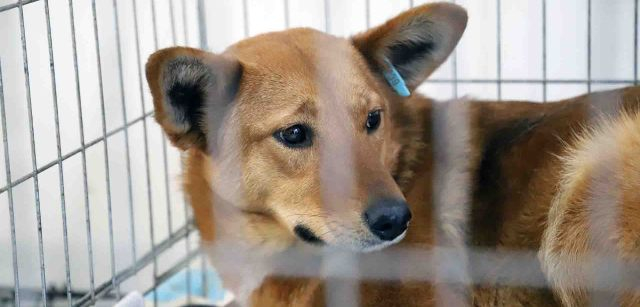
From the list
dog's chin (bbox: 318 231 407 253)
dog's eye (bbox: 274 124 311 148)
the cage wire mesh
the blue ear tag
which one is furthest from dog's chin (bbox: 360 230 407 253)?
the cage wire mesh

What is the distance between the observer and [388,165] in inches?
68.4

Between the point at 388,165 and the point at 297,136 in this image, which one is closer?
the point at 297,136

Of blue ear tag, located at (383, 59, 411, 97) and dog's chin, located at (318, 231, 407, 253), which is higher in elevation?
blue ear tag, located at (383, 59, 411, 97)

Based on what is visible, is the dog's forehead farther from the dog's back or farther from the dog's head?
the dog's back

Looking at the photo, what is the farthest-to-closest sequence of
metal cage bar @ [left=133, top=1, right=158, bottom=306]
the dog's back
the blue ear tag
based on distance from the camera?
metal cage bar @ [left=133, top=1, right=158, bottom=306] < the blue ear tag < the dog's back

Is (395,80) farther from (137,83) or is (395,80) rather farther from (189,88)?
(137,83)

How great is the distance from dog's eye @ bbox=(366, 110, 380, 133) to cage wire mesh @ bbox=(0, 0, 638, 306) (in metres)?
0.61

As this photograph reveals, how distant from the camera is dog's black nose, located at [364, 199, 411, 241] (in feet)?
4.92

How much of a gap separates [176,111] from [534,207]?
668 mm

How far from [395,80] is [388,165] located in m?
0.16

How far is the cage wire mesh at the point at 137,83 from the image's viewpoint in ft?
7.36

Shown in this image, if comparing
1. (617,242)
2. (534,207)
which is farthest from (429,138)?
(617,242)

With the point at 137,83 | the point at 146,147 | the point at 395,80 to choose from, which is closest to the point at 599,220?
the point at 395,80

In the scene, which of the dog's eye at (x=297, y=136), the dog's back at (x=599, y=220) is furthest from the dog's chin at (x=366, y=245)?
the dog's back at (x=599, y=220)
